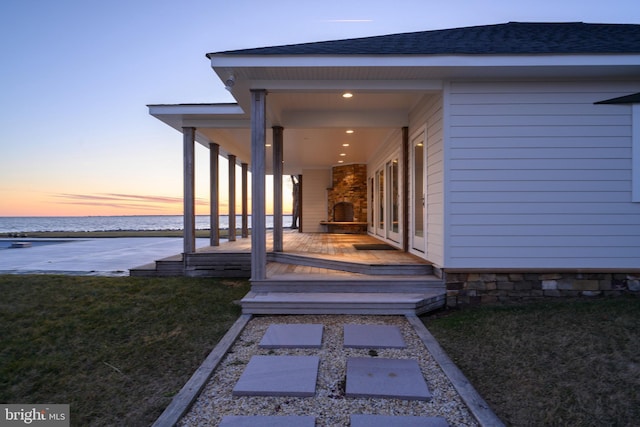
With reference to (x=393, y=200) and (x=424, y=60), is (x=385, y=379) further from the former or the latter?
(x=393, y=200)

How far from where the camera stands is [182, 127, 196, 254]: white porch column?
709 centimetres

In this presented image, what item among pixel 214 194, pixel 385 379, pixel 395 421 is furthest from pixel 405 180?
pixel 395 421

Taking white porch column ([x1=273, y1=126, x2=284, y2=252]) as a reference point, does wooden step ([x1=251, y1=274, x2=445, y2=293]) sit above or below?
below

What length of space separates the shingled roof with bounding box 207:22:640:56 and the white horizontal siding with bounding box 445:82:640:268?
0.45 meters

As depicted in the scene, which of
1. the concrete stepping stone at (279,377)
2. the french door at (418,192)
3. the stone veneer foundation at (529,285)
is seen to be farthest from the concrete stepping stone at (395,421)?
the french door at (418,192)

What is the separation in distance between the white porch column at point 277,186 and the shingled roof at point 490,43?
7.30ft

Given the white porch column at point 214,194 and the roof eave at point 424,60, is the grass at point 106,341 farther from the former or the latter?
the roof eave at point 424,60

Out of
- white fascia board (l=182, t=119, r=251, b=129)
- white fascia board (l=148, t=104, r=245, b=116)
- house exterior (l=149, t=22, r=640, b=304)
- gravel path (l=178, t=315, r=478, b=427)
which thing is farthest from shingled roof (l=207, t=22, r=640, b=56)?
gravel path (l=178, t=315, r=478, b=427)

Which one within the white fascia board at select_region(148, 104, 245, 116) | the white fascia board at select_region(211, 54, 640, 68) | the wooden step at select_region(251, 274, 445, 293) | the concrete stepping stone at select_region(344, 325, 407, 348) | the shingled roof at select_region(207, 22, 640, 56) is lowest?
the concrete stepping stone at select_region(344, 325, 407, 348)

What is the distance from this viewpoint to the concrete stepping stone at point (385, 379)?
2.42 m

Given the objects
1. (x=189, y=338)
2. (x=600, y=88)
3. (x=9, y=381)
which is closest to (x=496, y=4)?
(x=600, y=88)

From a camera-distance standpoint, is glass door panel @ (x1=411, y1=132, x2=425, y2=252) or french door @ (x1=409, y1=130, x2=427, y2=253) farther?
glass door panel @ (x1=411, y1=132, x2=425, y2=252)

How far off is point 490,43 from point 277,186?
403 centimetres

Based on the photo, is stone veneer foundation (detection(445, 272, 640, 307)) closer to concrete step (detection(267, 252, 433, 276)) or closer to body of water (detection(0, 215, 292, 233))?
concrete step (detection(267, 252, 433, 276))
